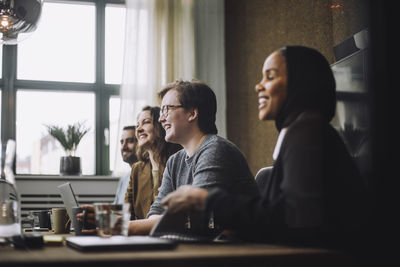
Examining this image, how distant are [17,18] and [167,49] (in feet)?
8.98

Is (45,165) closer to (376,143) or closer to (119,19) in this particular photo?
(119,19)

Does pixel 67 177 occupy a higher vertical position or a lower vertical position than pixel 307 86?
lower

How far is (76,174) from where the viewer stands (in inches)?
186

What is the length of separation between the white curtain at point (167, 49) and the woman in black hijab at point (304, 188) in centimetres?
360

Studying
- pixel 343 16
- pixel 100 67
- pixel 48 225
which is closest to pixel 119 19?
pixel 100 67

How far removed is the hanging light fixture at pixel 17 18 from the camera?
90.0 inches

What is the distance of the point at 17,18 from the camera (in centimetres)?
230

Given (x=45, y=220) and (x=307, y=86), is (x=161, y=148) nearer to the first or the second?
(x=45, y=220)

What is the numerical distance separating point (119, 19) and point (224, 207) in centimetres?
446

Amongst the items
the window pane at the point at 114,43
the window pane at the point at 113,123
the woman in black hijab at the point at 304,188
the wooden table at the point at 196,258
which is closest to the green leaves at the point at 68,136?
the window pane at the point at 113,123

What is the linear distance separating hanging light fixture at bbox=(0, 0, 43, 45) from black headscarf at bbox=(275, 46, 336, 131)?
150cm

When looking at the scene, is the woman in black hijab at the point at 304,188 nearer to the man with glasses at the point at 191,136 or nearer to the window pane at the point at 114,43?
the man with glasses at the point at 191,136

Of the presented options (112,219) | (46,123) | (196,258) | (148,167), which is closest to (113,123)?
(46,123)

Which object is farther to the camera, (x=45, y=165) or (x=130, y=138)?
(x=45, y=165)
